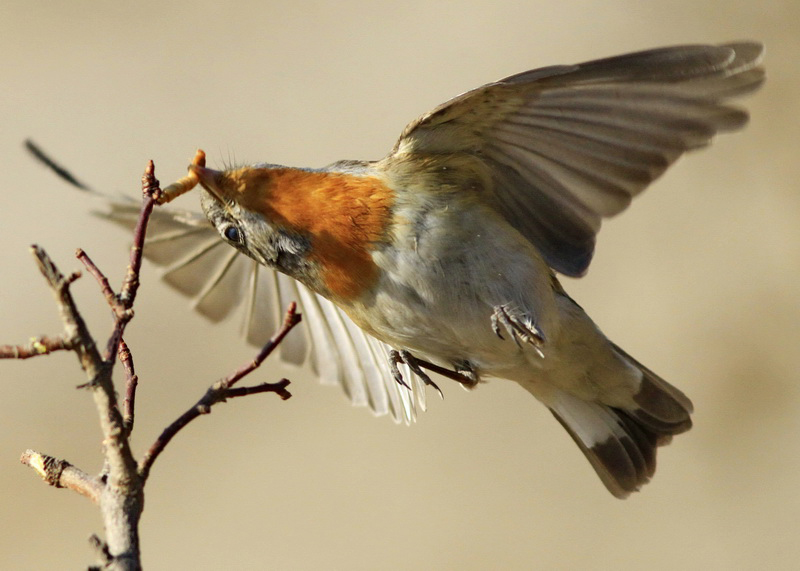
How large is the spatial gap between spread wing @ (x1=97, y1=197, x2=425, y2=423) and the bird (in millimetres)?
845

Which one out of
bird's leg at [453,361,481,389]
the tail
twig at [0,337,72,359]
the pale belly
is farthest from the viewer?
the tail

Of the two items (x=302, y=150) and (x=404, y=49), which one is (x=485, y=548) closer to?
(x=302, y=150)

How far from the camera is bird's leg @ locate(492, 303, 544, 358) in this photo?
10.4 ft

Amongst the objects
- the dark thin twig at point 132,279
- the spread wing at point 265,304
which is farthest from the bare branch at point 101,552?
the spread wing at point 265,304

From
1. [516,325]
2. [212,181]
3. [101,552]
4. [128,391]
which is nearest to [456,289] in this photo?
[516,325]

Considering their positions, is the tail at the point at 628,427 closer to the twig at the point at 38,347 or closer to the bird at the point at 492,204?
the bird at the point at 492,204

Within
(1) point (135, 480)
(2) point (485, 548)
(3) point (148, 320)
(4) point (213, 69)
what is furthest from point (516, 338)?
(4) point (213, 69)

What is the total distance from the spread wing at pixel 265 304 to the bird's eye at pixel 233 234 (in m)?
1.09

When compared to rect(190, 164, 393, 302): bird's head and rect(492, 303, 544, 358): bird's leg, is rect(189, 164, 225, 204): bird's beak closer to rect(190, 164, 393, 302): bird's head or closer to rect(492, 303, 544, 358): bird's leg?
rect(190, 164, 393, 302): bird's head

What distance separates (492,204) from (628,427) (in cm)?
138

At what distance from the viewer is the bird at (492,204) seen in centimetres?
303

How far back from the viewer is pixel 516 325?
3.17 meters

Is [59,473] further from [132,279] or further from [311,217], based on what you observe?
[311,217]

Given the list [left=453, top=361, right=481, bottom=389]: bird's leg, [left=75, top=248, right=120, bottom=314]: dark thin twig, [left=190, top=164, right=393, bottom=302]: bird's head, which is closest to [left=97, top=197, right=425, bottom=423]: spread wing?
[left=453, top=361, right=481, bottom=389]: bird's leg
